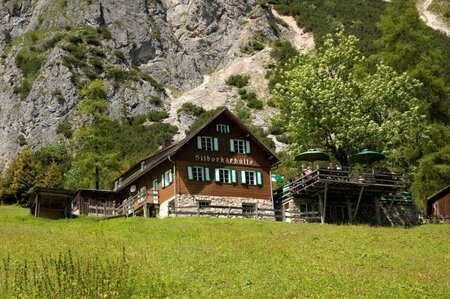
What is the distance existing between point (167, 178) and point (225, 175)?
4.36m

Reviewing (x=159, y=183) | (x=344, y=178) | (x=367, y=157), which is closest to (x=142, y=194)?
(x=159, y=183)

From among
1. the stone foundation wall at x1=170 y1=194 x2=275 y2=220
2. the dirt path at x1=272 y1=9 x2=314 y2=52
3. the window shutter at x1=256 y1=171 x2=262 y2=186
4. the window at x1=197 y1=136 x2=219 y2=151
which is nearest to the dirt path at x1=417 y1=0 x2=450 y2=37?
the dirt path at x1=272 y1=9 x2=314 y2=52

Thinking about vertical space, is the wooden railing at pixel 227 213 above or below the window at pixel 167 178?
below

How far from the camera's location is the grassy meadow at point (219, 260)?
18.4m

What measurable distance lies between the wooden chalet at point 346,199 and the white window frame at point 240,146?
408cm

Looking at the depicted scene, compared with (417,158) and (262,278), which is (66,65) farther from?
(262,278)

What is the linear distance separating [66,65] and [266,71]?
37.2 meters

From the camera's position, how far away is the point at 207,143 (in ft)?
167

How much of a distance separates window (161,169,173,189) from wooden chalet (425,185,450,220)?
1953 cm

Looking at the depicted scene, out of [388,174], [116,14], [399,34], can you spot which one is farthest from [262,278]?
[116,14]

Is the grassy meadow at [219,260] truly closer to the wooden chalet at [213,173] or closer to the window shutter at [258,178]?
the wooden chalet at [213,173]

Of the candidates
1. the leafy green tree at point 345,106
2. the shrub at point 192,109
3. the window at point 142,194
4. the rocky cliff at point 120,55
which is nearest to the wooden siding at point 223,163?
the leafy green tree at point 345,106

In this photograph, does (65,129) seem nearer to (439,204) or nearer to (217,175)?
(217,175)

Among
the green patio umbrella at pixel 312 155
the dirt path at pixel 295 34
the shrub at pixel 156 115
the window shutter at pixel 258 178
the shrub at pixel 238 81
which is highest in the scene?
the dirt path at pixel 295 34
